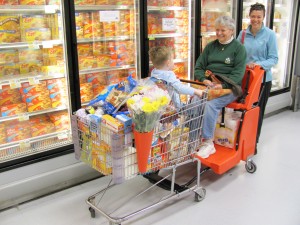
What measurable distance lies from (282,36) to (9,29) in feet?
15.1

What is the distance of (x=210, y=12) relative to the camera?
458 cm

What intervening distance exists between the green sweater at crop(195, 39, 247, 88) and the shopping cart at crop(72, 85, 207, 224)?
604mm

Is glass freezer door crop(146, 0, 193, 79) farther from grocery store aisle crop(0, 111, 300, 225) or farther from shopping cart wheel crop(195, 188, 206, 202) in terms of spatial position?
shopping cart wheel crop(195, 188, 206, 202)

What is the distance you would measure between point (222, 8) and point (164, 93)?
287cm

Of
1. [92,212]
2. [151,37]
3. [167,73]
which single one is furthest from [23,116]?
[151,37]

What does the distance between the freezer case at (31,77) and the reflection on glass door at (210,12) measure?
209 centimetres

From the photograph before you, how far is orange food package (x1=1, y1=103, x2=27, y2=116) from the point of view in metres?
3.03

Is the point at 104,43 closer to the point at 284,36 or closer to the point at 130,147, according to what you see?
the point at 130,147

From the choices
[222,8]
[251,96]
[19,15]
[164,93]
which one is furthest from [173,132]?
[222,8]

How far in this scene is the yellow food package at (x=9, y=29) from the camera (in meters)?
2.90

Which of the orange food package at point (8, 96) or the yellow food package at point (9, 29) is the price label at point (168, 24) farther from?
the orange food package at point (8, 96)

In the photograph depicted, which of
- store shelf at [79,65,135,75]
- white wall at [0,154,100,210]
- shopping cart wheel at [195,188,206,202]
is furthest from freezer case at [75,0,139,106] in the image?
shopping cart wheel at [195,188,206,202]

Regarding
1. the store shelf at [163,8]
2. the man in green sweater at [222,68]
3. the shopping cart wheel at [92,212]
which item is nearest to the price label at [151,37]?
the store shelf at [163,8]

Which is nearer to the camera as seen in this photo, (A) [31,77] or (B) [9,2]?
(B) [9,2]
